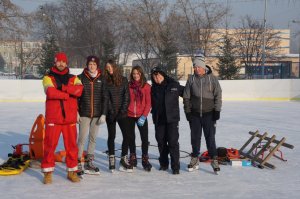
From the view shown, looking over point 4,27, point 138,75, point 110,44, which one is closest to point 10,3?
point 4,27

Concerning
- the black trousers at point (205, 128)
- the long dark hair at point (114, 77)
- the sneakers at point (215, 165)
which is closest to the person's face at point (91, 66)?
the long dark hair at point (114, 77)

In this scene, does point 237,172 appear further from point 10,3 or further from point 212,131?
point 10,3

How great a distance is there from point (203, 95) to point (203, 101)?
0.08 m

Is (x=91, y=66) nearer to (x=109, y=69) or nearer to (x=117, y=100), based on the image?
(x=109, y=69)

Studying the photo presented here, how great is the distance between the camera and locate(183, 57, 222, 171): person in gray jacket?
5469 millimetres

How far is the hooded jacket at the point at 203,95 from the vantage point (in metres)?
5.46

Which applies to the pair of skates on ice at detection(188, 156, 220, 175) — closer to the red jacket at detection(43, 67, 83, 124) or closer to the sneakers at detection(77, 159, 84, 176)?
the sneakers at detection(77, 159, 84, 176)

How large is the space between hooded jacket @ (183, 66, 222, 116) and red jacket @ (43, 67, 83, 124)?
59.3 inches

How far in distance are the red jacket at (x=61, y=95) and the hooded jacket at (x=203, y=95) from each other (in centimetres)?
151

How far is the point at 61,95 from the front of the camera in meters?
4.79

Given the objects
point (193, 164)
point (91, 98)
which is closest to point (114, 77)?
point (91, 98)

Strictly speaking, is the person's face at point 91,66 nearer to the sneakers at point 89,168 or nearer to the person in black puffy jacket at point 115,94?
the person in black puffy jacket at point 115,94

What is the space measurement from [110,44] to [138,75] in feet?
78.3

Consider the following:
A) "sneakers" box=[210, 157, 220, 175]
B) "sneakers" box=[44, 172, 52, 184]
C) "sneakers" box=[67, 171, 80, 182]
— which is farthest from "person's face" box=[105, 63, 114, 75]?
"sneakers" box=[210, 157, 220, 175]
